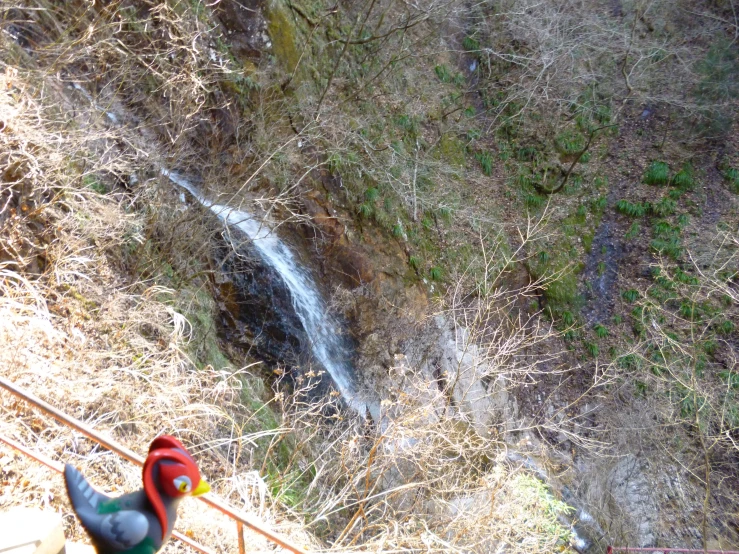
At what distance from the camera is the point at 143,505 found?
1810 mm

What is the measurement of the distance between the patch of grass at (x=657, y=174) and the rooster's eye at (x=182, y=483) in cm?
1400

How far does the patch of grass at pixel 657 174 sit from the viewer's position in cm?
1274

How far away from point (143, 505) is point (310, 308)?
7.07 meters

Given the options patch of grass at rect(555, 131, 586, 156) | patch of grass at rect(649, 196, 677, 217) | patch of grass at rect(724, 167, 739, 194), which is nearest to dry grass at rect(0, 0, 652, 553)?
patch of grass at rect(649, 196, 677, 217)

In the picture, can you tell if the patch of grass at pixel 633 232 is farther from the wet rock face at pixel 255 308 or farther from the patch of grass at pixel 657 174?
the wet rock face at pixel 255 308

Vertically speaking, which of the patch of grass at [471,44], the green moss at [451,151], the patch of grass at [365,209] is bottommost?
the green moss at [451,151]

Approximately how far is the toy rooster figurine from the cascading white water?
21.2 feet

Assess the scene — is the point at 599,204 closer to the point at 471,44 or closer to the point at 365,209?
the point at 471,44

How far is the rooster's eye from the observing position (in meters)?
1.82

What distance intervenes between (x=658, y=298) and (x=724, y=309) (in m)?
1.29

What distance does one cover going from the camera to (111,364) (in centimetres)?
485

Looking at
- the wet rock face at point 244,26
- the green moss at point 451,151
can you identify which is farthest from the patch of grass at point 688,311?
the wet rock face at point 244,26

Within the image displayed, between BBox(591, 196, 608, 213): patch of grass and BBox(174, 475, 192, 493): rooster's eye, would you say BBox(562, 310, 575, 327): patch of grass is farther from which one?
BBox(174, 475, 192, 493): rooster's eye

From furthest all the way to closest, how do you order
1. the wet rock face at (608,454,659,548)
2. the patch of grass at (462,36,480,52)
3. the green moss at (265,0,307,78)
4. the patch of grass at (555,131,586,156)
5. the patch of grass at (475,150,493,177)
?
the patch of grass at (462,36,480,52) < the patch of grass at (555,131,586,156) < the patch of grass at (475,150,493,177) < the green moss at (265,0,307,78) < the wet rock face at (608,454,659,548)
